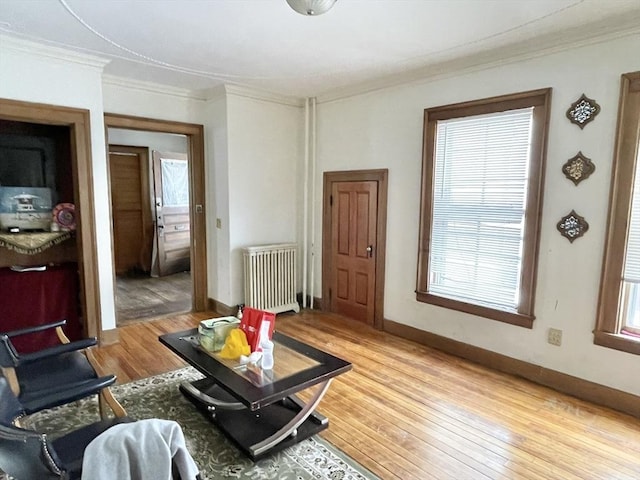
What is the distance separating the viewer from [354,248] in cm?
446

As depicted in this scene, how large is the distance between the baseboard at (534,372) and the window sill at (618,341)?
1.01 feet

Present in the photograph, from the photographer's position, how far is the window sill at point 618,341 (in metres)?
2.63

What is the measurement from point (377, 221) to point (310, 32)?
2.02 metres

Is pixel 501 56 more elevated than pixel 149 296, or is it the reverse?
pixel 501 56

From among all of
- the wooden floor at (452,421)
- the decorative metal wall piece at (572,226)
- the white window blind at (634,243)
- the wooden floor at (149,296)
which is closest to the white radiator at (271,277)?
the wooden floor at (149,296)

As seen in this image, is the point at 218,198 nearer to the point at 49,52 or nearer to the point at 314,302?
the point at 314,302

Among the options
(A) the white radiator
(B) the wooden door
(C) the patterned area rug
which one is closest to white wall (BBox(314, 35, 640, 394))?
(A) the white radiator

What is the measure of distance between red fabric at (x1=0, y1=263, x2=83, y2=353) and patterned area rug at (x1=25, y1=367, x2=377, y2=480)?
106cm

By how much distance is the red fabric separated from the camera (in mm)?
3316

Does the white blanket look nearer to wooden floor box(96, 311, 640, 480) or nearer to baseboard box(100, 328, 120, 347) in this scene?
wooden floor box(96, 311, 640, 480)

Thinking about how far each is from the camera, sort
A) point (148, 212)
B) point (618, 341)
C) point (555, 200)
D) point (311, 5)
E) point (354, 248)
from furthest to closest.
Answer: point (148, 212) < point (354, 248) < point (555, 200) < point (618, 341) < point (311, 5)

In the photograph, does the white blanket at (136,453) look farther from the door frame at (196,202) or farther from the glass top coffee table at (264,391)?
the door frame at (196,202)

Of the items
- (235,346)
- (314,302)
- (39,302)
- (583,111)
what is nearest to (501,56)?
(583,111)

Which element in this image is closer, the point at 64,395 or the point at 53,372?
the point at 64,395
